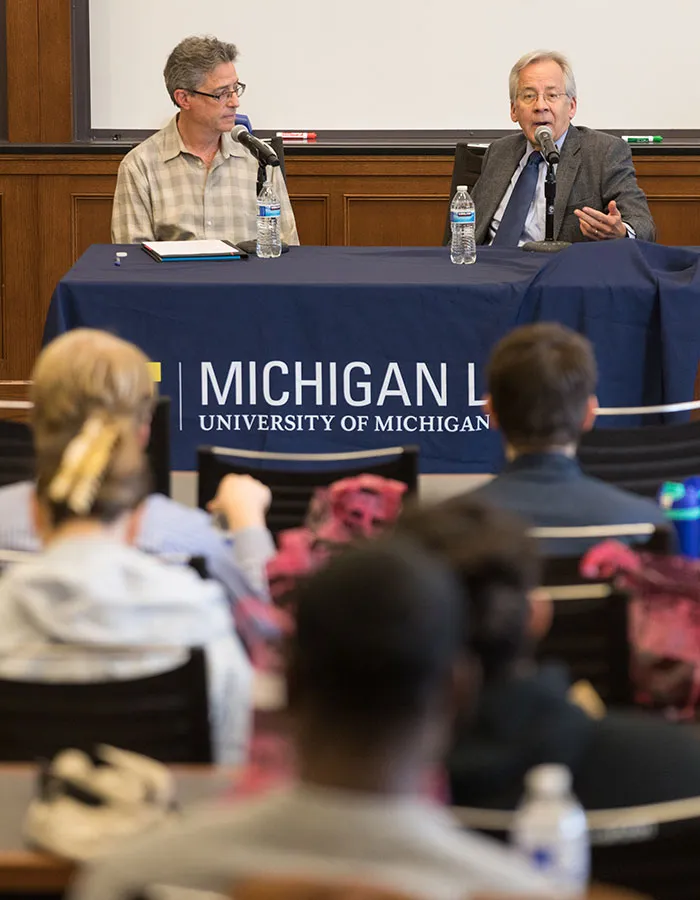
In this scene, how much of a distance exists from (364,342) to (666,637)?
2.48 meters

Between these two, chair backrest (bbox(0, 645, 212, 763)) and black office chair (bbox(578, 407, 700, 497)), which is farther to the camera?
black office chair (bbox(578, 407, 700, 497))

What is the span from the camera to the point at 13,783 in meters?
1.53

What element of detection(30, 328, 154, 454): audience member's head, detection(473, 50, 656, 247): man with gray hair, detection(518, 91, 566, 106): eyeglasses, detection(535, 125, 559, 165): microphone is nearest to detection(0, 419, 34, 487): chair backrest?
detection(30, 328, 154, 454): audience member's head

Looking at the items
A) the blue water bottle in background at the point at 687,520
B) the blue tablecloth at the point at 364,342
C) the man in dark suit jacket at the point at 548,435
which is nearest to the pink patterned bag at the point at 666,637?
the man in dark suit jacket at the point at 548,435

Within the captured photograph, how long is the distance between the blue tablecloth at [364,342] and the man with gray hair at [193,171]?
0.66 m

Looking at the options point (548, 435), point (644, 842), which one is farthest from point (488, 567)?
point (548, 435)

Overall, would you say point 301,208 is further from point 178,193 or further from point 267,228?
point 267,228

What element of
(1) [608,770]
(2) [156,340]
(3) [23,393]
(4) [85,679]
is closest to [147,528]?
(4) [85,679]

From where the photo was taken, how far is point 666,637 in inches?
68.6

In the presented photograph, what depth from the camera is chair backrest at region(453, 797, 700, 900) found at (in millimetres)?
1268

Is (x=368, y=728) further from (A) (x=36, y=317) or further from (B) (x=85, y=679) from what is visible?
(A) (x=36, y=317)

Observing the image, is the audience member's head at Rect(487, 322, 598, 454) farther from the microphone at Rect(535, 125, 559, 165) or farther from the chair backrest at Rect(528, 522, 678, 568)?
the microphone at Rect(535, 125, 559, 165)

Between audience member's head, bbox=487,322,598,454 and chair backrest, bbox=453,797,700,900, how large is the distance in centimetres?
99

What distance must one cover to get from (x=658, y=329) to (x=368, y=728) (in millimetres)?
3326
